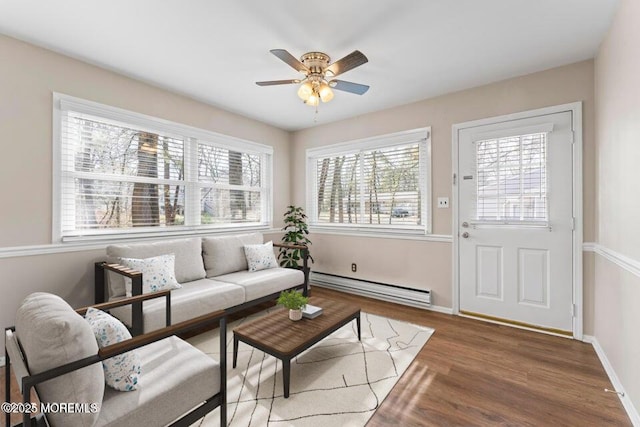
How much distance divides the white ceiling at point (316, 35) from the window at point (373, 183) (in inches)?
35.3

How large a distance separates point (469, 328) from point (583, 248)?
126 centimetres

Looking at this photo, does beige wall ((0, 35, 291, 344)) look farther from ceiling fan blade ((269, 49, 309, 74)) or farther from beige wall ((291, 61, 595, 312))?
beige wall ((291, 61, 595, 312))

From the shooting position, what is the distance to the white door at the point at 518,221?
278 centimetres

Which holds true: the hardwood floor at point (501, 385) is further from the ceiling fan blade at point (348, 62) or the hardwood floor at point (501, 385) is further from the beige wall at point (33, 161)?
the beige wall at point (33, 161)

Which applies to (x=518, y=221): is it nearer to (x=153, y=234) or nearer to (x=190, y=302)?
(x=190, y=302)

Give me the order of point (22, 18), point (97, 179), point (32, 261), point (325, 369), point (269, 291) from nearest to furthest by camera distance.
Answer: point (22, 18), point (325, 369), point (32, 261), point (97, 179), point (269, 291)

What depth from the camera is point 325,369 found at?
2230mm

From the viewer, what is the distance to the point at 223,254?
3.48 metres

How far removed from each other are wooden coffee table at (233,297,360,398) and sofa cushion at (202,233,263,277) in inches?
50.0

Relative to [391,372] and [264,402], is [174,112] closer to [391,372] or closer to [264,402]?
[264,402]

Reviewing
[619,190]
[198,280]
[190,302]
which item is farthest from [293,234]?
[619,190]

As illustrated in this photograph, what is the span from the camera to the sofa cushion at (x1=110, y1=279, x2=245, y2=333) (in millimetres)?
2277

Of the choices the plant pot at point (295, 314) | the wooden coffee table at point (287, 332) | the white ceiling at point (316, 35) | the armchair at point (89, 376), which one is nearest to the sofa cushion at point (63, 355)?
the armchair at point (89, 376)

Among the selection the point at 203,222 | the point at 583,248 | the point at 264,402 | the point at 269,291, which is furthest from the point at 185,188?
the point at 583,248
